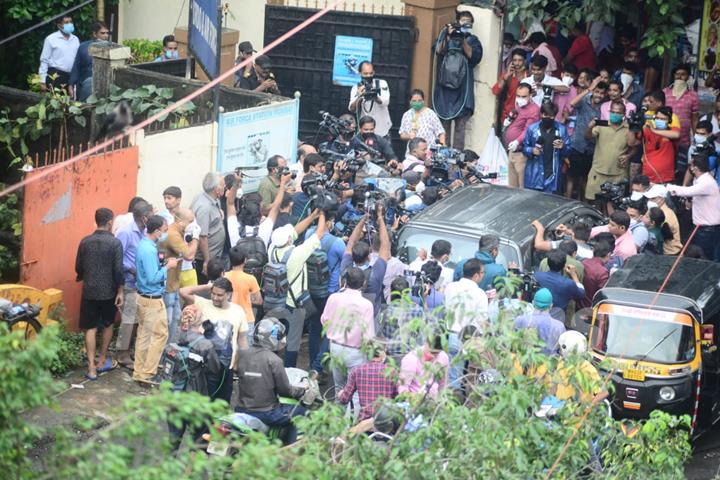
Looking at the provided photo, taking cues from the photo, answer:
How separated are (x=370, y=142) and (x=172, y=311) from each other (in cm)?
441

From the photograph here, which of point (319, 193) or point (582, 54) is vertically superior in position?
point (582, 54)

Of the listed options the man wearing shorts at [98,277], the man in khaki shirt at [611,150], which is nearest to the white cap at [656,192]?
the man in khaki shirt at [611,150]

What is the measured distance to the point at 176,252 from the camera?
1271 cm

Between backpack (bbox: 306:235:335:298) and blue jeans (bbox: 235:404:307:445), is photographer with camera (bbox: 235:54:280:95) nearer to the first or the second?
backpack (bbox: 306:235:335:298)

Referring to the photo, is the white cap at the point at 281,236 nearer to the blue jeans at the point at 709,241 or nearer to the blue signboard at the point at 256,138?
the blue signboard at the point at 256,138

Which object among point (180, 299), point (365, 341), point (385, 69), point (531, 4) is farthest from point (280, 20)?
point (365, 341)

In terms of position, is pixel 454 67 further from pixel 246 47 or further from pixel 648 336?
pixel 648 336

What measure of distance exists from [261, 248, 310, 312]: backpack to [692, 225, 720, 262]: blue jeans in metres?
5.44

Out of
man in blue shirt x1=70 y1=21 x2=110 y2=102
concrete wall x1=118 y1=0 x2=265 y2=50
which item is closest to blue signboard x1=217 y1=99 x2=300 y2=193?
man in blue shirt x1=70 y1=21 x2=110 y2=102

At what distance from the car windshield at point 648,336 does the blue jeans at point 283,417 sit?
3.10 m

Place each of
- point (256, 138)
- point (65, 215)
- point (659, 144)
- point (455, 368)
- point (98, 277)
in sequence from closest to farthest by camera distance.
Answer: point (455, 368)
point (98, 277)
point (65, 215)
point (256, 138)
point (659, 144)

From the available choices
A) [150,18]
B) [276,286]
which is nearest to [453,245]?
[276,286]

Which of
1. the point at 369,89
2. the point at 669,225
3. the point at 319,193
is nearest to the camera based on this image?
the point at 319,193

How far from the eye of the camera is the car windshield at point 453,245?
43.2 feet
